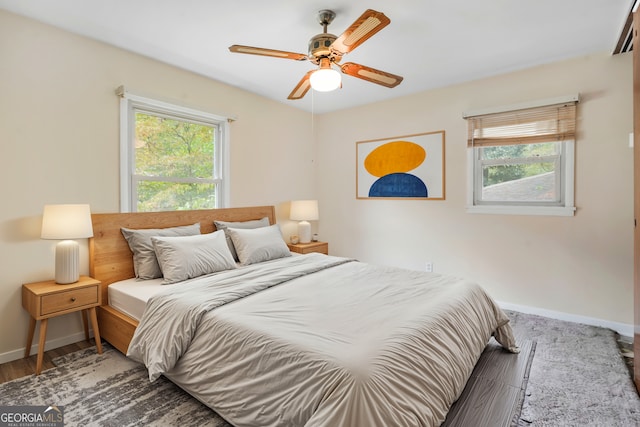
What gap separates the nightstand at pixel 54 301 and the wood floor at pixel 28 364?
0.27ft

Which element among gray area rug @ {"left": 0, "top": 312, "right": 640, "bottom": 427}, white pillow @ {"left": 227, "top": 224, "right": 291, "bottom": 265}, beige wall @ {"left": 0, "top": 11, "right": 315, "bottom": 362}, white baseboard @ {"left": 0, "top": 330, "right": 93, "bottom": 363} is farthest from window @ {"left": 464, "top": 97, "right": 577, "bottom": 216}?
white baseboard @ {"left": 0, "top": 330, "right": 93, "bottom": 363}

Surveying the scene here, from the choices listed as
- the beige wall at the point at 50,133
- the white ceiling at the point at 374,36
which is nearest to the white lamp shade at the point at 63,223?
the beige wall at the point at 50,133

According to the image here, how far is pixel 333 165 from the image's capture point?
4.81 m

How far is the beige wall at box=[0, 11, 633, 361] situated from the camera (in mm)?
2371

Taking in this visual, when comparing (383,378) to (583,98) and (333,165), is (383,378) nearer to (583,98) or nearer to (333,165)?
(583,98)

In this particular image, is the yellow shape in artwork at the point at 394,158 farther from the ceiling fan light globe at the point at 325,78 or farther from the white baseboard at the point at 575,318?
the ceiling fan light globe at the point at 325,78

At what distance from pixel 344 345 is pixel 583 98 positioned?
3221mm

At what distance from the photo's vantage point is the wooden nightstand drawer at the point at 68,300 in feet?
7.22

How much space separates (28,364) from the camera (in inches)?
90.1

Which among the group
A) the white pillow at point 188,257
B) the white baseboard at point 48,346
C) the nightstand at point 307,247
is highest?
the white pillow at point 188,257

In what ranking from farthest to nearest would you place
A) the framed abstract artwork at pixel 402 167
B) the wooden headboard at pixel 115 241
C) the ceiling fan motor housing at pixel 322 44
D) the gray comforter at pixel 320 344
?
the framed abstract artwork at pixel 402 167 → the wooden headboard at pixel 115 241 → the ceiling fan motor housing at pixel 322 44 → the gray comforter at pixel 320 344

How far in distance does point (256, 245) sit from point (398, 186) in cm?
201

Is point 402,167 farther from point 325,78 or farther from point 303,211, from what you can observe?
point 325,78

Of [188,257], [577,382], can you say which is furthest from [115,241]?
[577,382]
